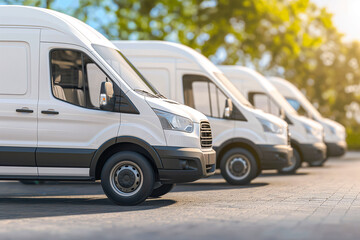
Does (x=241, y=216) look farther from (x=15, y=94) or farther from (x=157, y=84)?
(x=157, y=84)

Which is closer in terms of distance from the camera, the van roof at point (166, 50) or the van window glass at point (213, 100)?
the van window glass at point (213, 100)

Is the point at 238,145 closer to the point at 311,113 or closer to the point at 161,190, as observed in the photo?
the point at 161,190

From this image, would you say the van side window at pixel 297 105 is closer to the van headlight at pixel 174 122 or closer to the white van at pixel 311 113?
the white van at pixel 311 113

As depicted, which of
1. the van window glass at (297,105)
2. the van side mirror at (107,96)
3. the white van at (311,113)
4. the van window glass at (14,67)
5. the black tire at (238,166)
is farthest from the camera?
the white van at (311,113)

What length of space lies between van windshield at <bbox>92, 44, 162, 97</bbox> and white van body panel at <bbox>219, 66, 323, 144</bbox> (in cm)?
655

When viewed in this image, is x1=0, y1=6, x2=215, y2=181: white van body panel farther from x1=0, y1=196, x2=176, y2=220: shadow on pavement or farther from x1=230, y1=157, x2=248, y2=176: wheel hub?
x1=230, y1=157, x2=248, y2=176: wheel hub

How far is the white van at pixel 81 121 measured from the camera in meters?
10.0

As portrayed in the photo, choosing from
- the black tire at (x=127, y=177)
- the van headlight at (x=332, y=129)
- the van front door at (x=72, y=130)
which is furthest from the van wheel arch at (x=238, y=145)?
the van headlight at (x=332, y=129)

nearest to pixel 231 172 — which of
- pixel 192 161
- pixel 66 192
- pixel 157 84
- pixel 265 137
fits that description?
pixel 265 137

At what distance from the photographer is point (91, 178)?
10.1 m

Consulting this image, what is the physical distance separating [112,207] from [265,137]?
509 cm

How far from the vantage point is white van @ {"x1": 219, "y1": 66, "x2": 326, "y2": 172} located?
17.2m

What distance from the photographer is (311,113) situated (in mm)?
20875

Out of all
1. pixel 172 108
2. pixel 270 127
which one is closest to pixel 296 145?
pixel 270 127
